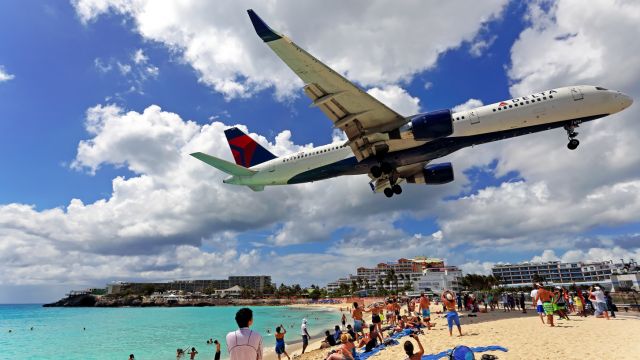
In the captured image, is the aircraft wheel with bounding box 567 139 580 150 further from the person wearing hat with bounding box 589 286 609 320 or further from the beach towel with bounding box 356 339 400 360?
the beach towel with bounding box 356 339 400 360

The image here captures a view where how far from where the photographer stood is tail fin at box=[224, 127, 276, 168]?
32281 millimetres

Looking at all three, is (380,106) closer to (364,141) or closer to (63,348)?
(364,141)

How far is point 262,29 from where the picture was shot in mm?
16859

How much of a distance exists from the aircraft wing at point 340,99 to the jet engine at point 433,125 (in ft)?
4.56

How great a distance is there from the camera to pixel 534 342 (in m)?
14.5

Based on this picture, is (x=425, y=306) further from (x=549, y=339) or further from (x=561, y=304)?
(x=561, y=304)

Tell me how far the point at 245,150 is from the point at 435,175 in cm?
1720

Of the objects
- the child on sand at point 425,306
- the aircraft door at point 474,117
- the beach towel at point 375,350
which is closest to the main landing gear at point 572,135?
the aircraft door at point 474,117

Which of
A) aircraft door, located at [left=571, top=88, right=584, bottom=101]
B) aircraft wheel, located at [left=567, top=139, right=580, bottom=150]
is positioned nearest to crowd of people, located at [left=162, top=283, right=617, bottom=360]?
aircraft wheel, located at [left=567, top=139, right=580, bottom=150]

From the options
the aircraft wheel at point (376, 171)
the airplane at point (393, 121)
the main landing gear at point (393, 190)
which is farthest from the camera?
the main landing gear at point (393, 190)

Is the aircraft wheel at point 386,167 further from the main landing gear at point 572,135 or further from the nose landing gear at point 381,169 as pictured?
the main landing gear at point 572,135

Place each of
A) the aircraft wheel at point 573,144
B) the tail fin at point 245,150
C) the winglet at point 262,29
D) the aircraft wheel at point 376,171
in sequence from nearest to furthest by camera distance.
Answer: the winglet at point 262,29 → the aircraft wheel at point 573,144 → the aircraft wheel at point 376,171 → the tail fin at point 245,150

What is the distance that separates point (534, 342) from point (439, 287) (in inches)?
3921

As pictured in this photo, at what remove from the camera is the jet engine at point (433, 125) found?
68.6ft
